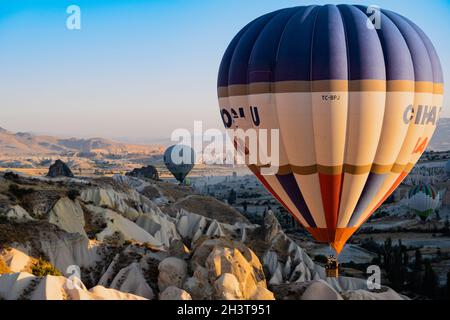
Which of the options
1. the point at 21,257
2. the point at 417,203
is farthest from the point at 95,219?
the point at 417,203

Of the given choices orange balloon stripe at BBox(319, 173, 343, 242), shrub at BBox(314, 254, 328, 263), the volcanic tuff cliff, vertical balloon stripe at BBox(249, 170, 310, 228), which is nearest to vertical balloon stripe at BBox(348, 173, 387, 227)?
orange balloon stripe at BBox(319, 173, 343, 242)

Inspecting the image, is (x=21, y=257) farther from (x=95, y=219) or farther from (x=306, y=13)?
(x=306, y=13)

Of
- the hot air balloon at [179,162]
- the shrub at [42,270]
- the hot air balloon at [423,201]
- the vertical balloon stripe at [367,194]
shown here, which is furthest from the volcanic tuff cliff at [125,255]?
the hot air balloon at [179,162]

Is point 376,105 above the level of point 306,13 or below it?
below

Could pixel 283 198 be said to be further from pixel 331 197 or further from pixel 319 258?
pixel 319 258

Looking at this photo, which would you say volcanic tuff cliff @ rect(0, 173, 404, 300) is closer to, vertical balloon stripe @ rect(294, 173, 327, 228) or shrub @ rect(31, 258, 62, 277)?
shrub @ rect(31, 258, 62, 277)

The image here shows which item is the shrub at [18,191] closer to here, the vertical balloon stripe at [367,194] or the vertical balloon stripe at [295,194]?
the vertical balloon stripe at [295,194]

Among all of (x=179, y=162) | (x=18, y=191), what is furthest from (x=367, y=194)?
(x=179, y=162)
